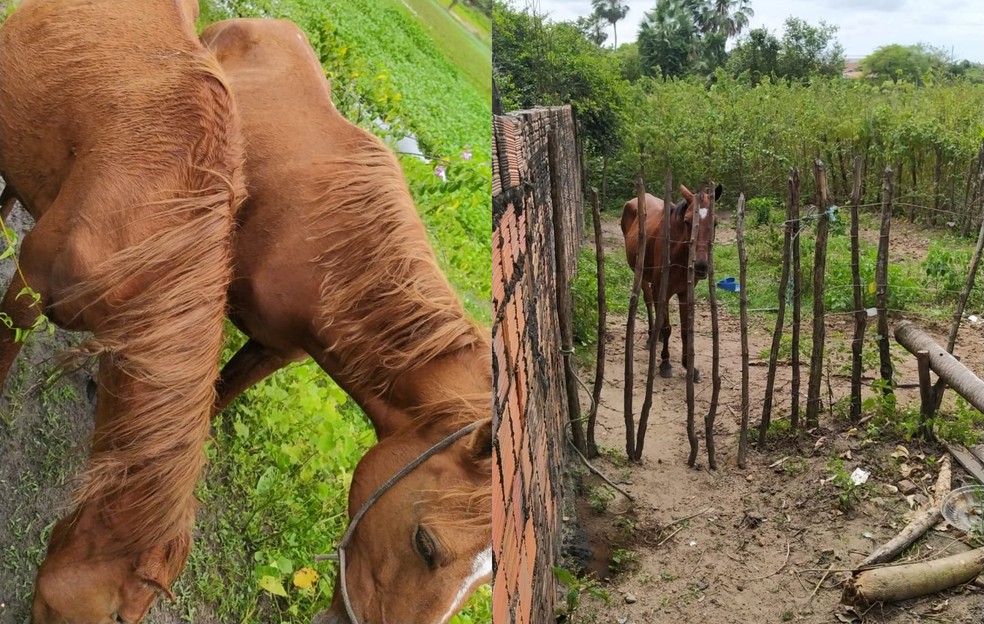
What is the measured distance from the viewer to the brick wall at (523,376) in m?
0.54

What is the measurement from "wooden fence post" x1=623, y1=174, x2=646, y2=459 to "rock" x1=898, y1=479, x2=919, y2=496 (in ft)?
2.50

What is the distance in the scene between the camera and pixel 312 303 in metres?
0.68

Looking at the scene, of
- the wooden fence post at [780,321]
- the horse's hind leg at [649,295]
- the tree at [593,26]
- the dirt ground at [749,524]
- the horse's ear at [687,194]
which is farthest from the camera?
the horse's hind leg at [649,295]

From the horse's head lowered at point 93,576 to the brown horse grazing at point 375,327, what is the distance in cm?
14

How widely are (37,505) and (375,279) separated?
50cm

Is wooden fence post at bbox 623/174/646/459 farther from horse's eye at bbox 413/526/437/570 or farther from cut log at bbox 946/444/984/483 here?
horse's eye at bbox 413/526/437/570

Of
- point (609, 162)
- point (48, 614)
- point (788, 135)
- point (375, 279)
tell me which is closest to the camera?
point (48, 614)

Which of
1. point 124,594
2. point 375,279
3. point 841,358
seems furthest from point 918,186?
point 124,594

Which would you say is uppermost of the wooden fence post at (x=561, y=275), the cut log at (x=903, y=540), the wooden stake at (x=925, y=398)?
the wooden fence post at (x=561, y=275)

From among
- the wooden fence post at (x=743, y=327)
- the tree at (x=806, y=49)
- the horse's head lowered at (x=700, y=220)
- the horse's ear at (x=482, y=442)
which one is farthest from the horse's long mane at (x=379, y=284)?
the horse's head lowered at (x=700, y=220)

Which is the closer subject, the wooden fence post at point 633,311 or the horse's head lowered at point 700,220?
the wooden fence post at point 633,311

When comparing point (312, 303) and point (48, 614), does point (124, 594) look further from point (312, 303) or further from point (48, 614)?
point (312, 303)

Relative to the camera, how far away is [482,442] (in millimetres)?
534

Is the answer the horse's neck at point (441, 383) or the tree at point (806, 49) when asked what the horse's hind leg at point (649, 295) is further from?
the horse's neck at point (441, 383)
